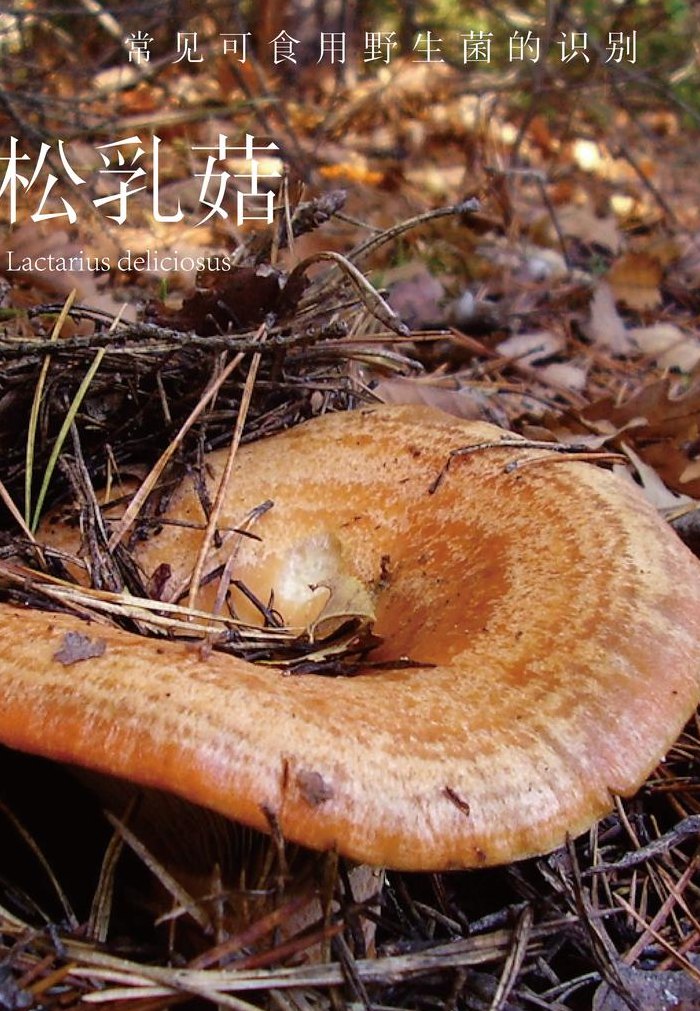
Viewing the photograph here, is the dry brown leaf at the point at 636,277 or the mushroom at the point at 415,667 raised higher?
the mushroom at the point at 415,667

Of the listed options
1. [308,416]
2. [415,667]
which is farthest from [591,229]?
[415,667]

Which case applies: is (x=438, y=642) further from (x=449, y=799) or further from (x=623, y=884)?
(x=623, y=884)

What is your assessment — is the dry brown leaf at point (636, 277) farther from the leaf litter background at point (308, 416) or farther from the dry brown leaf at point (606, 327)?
the dry brown leaf at point (606, 327)

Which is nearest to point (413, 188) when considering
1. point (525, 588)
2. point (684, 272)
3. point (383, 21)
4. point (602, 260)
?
point (602, 260)

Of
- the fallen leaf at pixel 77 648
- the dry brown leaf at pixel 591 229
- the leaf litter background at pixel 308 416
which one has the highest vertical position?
the fallen leaf at pixel 77 648

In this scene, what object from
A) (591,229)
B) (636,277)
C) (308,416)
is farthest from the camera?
(591,229)

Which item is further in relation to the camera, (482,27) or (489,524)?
(482,27)

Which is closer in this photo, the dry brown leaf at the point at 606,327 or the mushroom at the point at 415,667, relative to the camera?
the mushroom at the point at 415,667

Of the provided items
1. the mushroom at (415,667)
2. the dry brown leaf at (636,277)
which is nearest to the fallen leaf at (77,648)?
the mushroom at (415,667)

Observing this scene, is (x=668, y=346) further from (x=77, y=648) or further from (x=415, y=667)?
(x=77, y=648)
